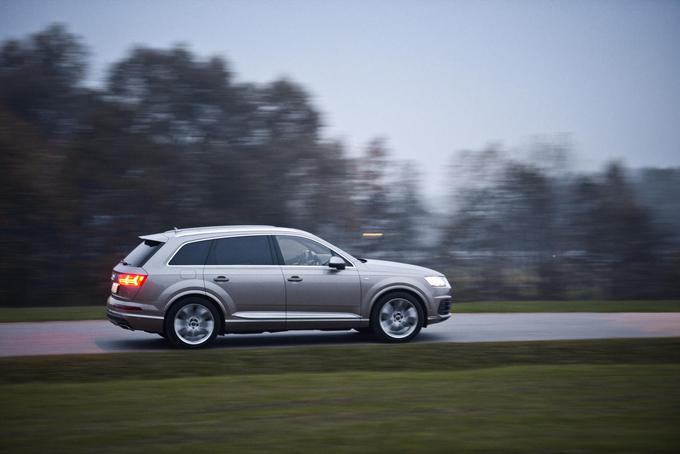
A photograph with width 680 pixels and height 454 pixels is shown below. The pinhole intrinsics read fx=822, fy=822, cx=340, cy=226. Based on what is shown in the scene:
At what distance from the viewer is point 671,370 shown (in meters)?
9.52

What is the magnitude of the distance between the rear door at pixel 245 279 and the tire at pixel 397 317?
4.77ft

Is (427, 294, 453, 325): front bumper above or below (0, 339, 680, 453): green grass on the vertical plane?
above

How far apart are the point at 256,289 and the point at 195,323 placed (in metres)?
0.99

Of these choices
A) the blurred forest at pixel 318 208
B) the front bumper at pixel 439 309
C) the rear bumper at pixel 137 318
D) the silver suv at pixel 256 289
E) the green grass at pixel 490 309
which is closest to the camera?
the rear bumper at pixel 137 318

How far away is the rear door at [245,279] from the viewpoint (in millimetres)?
11633

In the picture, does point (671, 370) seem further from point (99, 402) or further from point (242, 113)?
point (242, 113)

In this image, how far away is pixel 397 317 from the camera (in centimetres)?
1233

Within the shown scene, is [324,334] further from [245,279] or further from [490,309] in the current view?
[490,309]

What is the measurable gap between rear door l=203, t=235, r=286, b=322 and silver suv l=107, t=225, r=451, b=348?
0.05ft

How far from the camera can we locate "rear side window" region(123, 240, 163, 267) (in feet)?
38.3

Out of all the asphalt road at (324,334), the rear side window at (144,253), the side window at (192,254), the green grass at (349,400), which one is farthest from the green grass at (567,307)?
the rear side window at (144,253)

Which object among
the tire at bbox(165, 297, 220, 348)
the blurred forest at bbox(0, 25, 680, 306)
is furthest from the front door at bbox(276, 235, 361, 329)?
the blurred forest at bbox(0, 25, 680, 306)

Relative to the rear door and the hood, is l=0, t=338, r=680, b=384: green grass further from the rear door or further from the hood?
the hood

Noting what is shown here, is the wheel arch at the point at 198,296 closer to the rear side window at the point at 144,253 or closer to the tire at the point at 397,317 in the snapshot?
the rear side window at the point at 144,253
